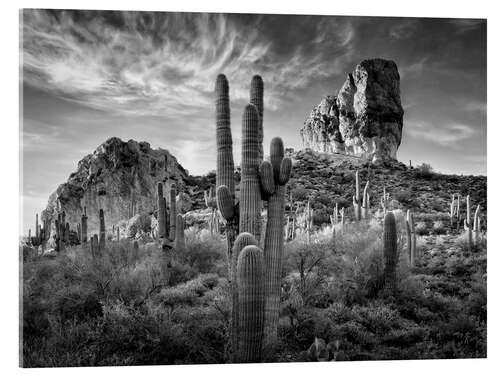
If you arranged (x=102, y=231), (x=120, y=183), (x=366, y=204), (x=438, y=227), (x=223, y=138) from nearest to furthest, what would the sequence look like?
(x=223, y=138), (x=438, y=227), (x=366, y=204), (x=102, y=231), (x=120, y=183)

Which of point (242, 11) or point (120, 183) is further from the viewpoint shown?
point (120, 183)

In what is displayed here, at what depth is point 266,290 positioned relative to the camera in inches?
235

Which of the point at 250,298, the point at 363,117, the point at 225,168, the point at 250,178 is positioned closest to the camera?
the point at 250,298

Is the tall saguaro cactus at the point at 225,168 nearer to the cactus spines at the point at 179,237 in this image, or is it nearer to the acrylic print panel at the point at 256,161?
the acrylic print panel at the point at 256,161

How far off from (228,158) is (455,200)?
5292mm

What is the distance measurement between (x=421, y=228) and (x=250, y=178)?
5.37 meters

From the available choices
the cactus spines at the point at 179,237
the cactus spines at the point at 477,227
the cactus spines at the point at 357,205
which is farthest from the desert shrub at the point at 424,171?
the cactus spines at the point at 179,237

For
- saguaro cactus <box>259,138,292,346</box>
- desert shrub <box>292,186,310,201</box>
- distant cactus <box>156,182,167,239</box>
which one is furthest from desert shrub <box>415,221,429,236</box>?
distant cactus <box>156,182,167,239</box>

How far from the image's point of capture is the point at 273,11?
272 inches

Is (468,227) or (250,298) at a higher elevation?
(468,227)

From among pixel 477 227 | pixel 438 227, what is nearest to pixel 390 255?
pixel 477 227

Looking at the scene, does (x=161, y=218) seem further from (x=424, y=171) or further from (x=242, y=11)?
(x=424, y=171)
